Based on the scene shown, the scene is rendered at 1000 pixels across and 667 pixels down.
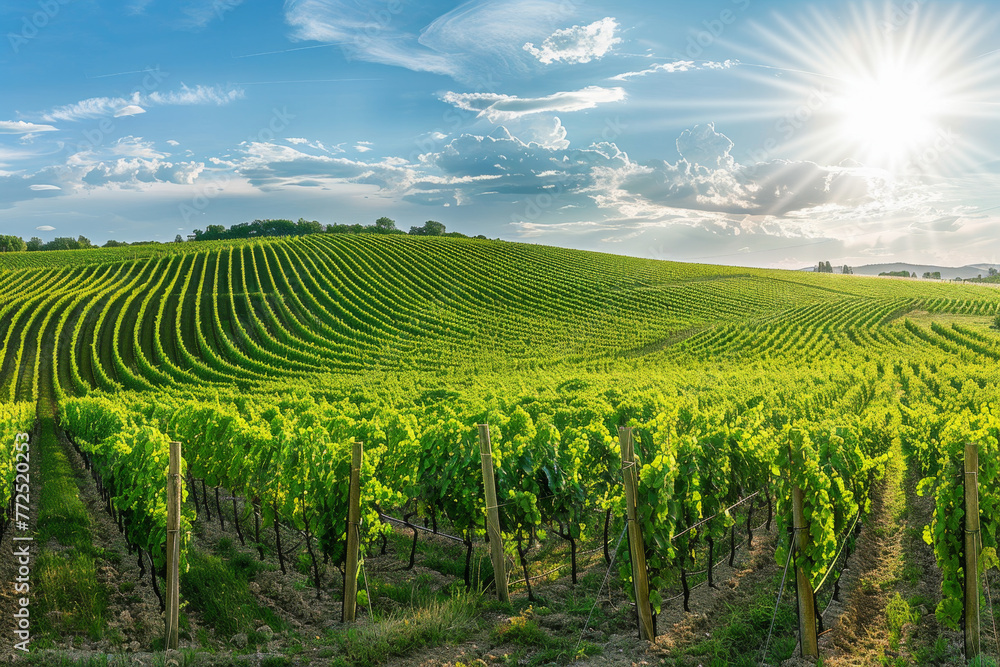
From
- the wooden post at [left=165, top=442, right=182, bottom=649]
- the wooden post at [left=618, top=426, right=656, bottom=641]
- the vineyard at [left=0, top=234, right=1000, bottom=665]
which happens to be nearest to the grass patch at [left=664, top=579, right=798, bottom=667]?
the vineyard at [left=0, top=234, right=1000, bottom=665]

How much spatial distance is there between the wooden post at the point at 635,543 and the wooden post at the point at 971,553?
11.3 feet

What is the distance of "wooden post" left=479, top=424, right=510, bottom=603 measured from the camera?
27.4ft

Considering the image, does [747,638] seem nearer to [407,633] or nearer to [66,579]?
[407,633]

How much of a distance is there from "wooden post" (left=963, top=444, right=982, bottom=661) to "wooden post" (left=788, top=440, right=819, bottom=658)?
5.24ft

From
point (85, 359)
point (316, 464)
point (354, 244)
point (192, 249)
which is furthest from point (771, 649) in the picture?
→ point (192, 249)

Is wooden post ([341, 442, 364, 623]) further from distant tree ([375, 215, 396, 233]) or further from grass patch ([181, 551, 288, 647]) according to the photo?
distant tree ([375, 215, 396, 233])

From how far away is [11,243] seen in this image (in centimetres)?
11656

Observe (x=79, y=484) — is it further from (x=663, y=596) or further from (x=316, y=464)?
(x=663, y=596)

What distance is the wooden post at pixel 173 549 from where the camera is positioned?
24.7ft

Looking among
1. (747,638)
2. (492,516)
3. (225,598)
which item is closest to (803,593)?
(747,638)

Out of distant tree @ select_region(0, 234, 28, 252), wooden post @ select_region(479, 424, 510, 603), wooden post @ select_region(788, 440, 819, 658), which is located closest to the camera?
wooden post @ select_region(788, 440, 819, 658)

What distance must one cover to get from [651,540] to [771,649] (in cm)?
184

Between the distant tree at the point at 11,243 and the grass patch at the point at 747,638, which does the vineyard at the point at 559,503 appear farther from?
the distant tree at the point at 11,243

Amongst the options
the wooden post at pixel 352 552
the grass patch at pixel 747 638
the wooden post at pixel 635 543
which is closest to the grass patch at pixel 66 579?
the wooden post at pixel 352 552
